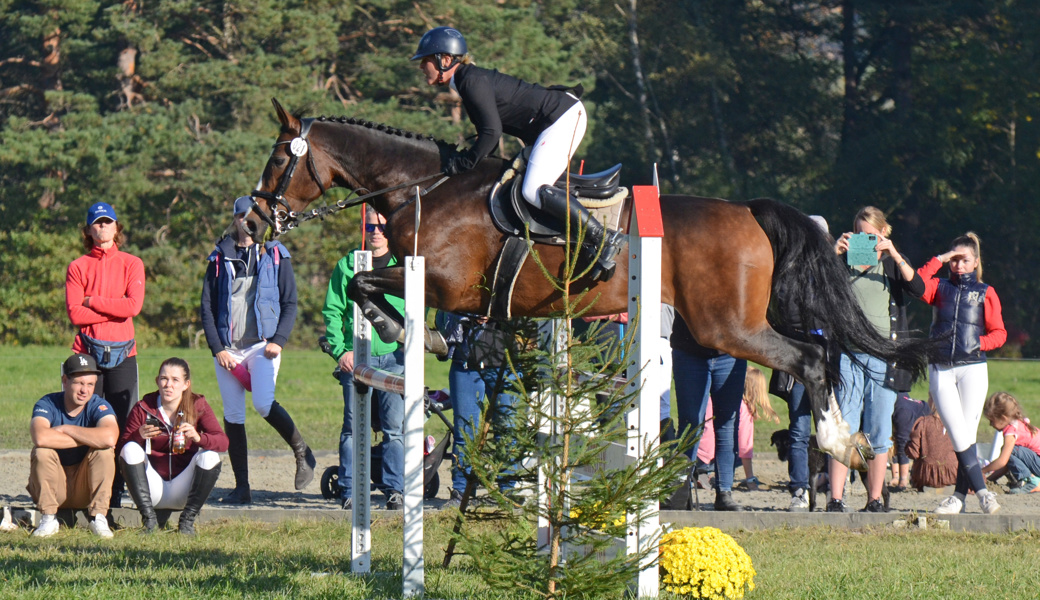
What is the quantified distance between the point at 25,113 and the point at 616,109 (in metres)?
15.9

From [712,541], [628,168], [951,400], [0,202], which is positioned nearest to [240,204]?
[712,541]

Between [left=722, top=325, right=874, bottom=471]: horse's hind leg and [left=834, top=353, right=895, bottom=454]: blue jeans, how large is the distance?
3.70 ft

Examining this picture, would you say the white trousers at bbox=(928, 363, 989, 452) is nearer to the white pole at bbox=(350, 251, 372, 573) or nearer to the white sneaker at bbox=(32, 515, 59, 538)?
the white pole at bbox=(350, 251, 372, 573)

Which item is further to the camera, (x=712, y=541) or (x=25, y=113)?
(x=25, y=113)

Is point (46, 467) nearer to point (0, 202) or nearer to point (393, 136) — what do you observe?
point (393, 136)

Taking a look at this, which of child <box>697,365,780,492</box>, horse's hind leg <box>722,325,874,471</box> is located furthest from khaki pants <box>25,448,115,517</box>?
child <box>697,365,780,492</box>

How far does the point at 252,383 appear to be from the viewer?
7.76 metres

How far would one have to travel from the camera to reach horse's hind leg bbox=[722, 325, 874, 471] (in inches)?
237

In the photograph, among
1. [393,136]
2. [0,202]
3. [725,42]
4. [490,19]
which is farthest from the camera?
[725,42]

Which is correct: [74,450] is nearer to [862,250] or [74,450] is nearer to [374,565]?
[374,565]

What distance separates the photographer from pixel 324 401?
14.4 m

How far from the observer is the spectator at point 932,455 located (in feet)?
27.0

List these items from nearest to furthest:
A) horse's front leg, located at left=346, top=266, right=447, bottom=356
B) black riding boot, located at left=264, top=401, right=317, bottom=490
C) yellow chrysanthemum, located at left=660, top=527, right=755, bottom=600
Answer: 1. yellow chrysanthemum, located at left=660, top=527, right=755, bottom=600
2. horse's front leg, located at left=346, top=266, right=447, bottom=356
3. black riding boot, located at left=264, top=401, right=317, bottom=490

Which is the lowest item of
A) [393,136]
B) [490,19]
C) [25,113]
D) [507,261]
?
[507,261]
